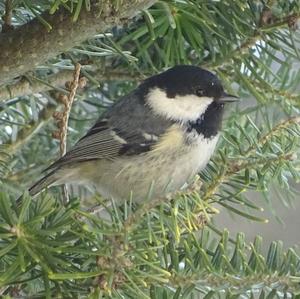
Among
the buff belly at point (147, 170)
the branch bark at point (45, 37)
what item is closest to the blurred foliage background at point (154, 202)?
the branch bark at point (45, 37)

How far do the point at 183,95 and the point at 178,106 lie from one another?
2cm

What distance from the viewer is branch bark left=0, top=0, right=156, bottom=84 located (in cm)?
57

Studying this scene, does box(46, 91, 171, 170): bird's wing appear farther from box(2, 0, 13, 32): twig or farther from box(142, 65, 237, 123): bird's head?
box(2, 0, 13, 32): twig

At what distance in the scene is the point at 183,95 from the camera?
968 millimetres

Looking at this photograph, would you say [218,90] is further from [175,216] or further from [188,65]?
[175,216]

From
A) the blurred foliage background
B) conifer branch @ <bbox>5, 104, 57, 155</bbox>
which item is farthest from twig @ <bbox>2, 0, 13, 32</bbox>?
conifer branch @ <bbox>5, 104, 57, 155</bbox>

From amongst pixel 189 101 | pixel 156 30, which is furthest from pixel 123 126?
pixel 156 30

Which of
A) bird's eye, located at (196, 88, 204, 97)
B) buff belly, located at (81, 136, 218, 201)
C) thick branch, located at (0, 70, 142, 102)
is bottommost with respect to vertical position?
buff belly, located at (81, 136, 218, 201)

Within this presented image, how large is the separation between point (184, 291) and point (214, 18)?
11.7 inches

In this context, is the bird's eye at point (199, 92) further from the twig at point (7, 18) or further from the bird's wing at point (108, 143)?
the twig at point (7, 18)

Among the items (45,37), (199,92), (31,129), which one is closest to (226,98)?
(199,92)

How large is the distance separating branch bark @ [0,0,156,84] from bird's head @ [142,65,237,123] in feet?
0.93

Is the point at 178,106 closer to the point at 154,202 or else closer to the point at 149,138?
the point at 149,138

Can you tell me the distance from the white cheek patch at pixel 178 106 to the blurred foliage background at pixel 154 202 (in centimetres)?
12
